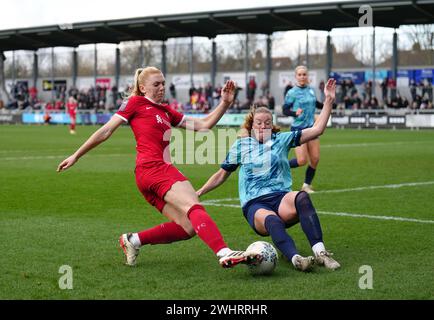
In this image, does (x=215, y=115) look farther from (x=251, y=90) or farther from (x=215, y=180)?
(x=251, y=90)

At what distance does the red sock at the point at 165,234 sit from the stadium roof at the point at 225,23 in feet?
114

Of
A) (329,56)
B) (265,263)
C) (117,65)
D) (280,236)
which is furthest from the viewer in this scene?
(117,65)

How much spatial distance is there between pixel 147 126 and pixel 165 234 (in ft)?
3.47

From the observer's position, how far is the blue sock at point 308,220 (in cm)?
736

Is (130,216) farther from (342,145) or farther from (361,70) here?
(361,70)

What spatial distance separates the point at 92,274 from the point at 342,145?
71.5 ft

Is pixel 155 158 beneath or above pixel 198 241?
above

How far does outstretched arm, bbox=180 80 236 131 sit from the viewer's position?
7.59 meters

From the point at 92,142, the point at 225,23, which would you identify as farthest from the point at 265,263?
the point at 225,23

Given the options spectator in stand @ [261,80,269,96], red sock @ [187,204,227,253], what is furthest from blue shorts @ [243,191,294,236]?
spectator in stand @ [261,80,269,96]

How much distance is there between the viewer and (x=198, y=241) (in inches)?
345

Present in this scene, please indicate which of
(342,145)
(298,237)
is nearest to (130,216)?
(298,237)

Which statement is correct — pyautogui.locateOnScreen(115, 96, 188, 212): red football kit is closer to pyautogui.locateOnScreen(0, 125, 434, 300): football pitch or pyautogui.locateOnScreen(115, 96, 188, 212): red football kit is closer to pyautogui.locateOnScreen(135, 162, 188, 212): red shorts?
pyautogui.locateOnScreen(135, 162, 188, 212): red shorts

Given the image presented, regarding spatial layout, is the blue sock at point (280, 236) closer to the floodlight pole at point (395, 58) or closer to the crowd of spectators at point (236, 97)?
the crowd of spectators at point (236, 97)
